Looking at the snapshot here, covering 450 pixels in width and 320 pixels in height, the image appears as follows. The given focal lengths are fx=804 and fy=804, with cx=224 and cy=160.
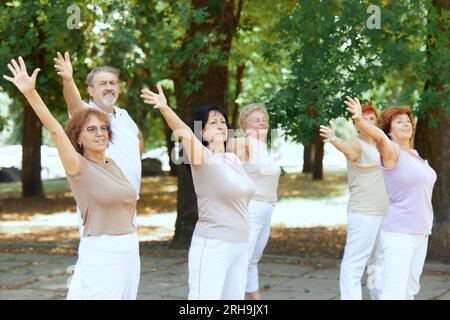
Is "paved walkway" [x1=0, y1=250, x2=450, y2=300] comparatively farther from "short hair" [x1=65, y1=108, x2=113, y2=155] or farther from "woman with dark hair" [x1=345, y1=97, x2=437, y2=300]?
"short hair" [x1=65, y1=108, x2=113, y2=155]

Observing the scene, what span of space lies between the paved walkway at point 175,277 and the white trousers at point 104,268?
326 centimetres

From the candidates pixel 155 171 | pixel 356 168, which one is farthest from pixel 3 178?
pixel 356 168

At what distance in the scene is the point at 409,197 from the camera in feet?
19.1

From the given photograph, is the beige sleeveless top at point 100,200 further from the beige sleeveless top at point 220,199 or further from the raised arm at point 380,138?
the raised arm at point 380,138

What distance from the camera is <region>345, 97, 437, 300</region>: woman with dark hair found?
5.76 metres

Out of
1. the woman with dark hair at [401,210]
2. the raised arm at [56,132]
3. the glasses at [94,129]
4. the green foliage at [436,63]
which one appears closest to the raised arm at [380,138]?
the woman with dark hair at [401,210]

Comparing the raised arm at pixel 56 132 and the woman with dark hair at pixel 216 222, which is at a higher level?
the raised arm at pixel 56 132

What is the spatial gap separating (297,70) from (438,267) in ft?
9.76

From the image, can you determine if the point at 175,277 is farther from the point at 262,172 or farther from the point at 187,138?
the point at 187,138

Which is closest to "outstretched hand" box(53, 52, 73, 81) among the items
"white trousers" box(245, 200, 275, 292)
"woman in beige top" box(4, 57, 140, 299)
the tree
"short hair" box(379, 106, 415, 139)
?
"woman in beige top" box(4, 57, 140, 299)

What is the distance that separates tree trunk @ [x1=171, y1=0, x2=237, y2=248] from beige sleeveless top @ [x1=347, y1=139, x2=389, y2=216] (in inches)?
175

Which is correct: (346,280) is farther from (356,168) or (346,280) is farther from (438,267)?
(438,267)

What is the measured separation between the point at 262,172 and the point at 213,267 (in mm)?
2277

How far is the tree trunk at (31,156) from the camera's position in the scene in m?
22.6
